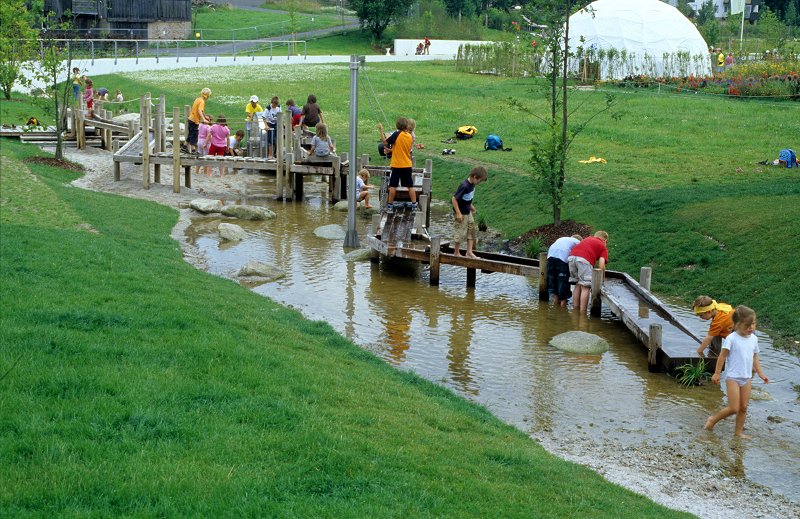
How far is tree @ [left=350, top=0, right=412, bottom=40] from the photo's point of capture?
83.0 m

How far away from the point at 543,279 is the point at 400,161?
426cm

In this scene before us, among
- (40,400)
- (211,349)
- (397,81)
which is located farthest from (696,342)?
(397,81)

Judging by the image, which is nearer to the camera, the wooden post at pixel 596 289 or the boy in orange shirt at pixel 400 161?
the wooden post at pixel 596 289

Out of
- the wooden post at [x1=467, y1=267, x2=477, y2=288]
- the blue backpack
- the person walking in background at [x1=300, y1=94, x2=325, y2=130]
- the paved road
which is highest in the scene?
the paved road

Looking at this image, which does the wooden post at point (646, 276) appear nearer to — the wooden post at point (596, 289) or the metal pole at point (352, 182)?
the wooden post at point (596, 289)

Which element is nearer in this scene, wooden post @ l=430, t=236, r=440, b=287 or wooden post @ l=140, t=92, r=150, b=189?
wooden post @ l=430, t=236, r=440, b=287

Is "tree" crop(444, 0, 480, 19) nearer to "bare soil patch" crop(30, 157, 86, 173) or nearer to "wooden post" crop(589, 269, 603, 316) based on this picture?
"bare soil patch" crop(30, 157, 86, 173)

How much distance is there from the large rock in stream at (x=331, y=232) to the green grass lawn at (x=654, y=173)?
340 centimetres

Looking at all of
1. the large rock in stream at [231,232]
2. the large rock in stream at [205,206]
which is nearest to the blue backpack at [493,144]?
the large rock in stream at [205,206]

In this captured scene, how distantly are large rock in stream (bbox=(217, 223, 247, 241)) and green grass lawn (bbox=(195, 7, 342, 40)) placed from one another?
5837 centimetres

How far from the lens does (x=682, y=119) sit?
32594 mm

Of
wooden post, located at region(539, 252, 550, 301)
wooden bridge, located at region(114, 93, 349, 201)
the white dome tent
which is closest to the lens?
wooden post, located at region(539, 252, 550, 301)

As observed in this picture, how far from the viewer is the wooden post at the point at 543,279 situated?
16.0m

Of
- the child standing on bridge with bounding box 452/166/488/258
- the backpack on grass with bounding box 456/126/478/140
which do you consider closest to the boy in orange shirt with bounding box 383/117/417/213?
the child standing on bridge with bounding box 452/166/488/258
